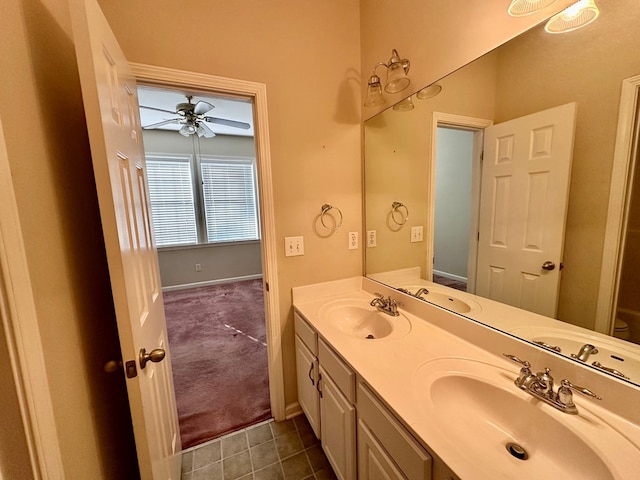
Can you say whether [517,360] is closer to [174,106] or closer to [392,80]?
[392,80]

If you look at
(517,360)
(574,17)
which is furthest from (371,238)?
(574,17)

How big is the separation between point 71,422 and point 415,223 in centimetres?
166

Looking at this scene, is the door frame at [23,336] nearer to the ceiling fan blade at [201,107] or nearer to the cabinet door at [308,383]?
the cabinet door at [308,383]

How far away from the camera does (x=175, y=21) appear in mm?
1233

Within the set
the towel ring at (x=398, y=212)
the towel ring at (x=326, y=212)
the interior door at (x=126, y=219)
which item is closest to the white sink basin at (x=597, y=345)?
the towel ring at (x=398, y=212)

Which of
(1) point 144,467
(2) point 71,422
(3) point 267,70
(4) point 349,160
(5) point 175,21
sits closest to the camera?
(2) point 71,422

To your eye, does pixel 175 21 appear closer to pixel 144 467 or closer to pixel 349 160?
pixel 349 160

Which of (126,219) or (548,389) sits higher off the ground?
(126,219)

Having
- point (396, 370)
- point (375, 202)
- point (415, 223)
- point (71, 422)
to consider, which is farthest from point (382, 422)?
point (375, 202)

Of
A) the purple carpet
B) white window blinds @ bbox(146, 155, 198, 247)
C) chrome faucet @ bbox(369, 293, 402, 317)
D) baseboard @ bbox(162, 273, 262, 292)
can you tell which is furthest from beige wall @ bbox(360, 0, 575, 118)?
baseboard @ bbox(162, 273, 262, 292)

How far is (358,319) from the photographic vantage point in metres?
1.58

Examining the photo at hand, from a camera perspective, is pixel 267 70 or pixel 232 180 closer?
pixel 267 70

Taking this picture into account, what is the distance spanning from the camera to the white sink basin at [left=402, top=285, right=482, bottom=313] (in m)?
1.16

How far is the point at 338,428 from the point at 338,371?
0.95 feet
